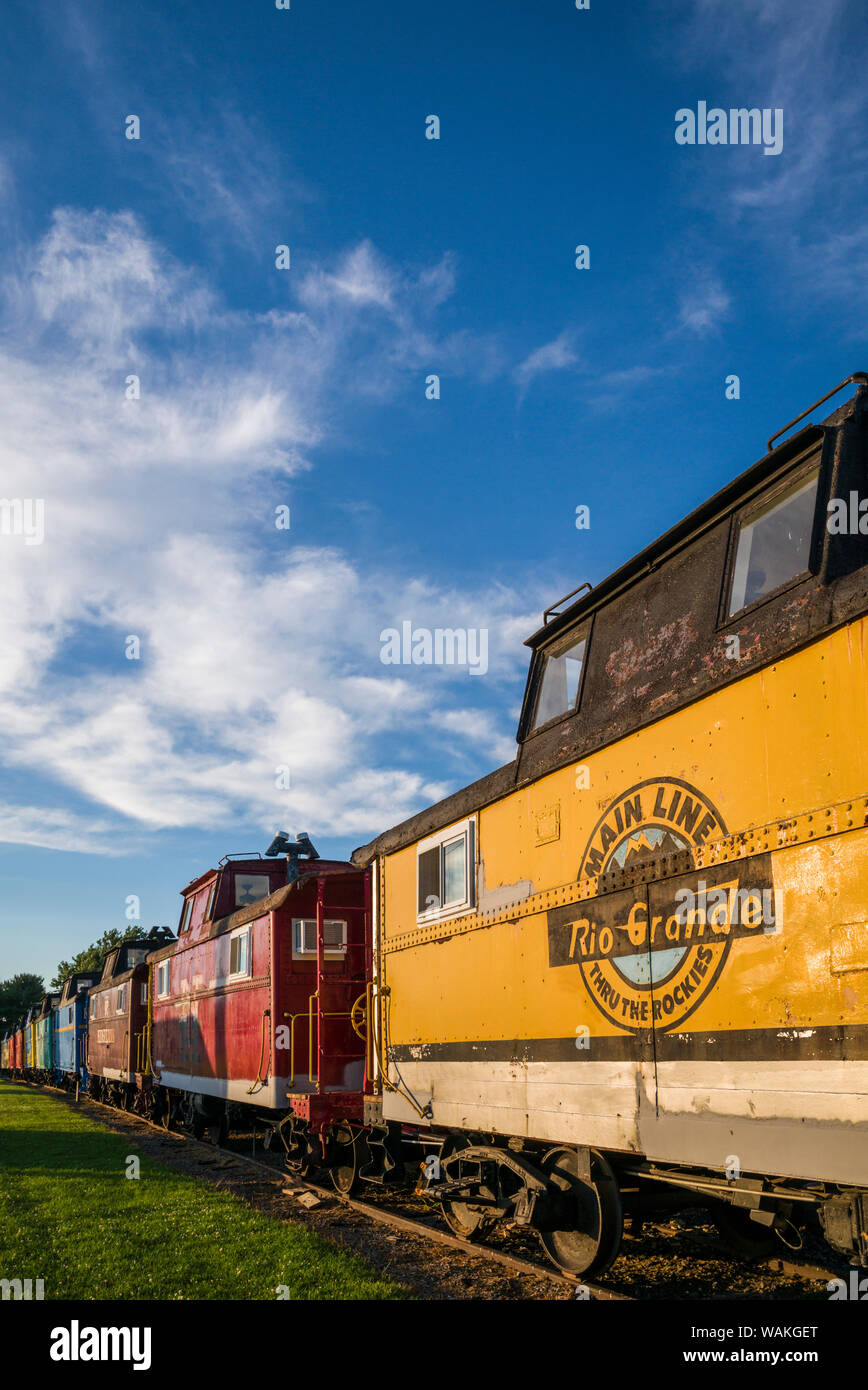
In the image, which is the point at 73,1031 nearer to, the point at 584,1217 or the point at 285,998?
the point at 285,998

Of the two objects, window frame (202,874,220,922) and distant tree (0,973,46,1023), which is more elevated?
window frame (202,874,220,922)

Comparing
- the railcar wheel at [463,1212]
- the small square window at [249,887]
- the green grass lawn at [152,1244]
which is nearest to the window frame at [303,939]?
the green grass lawn at [152,1244]

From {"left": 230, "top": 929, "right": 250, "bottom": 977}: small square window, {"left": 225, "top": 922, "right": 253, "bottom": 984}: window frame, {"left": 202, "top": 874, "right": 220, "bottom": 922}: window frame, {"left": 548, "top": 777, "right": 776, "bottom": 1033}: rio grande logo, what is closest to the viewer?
{"left": 548, "top": 777, "right": 776, "bottom": 1033}: rio grande logo

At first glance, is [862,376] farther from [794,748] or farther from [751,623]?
[794,748]

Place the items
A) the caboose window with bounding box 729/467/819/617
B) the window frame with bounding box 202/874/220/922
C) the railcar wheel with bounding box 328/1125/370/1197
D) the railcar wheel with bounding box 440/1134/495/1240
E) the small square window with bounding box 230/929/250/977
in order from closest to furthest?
the caboose window with bounding box 729/467/819/617 → the railcar wheel with bounding box 440/1134/495/1240 → the railcar wheel with bounding box 328/1125/370/1197 → the small square window with bounding box 230/929/250/977 → the window frame with bounding box 202/874/220/922

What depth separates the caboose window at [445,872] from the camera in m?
8.98

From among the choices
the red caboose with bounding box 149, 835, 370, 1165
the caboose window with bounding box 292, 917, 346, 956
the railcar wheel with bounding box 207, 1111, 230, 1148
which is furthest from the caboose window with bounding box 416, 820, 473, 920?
the railcar wheel with bounding box 207, 1111, 230, 1148

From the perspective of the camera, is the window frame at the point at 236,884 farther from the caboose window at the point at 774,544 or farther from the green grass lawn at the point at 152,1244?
the caboose window at the point at 774,544

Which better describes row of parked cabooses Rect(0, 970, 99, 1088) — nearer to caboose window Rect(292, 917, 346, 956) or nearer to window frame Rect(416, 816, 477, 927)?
caboose window Rect(292, 917, 346, 956)

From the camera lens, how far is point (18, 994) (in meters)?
116

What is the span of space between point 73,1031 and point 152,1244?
31.0m

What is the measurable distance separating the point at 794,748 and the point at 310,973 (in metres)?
10.1

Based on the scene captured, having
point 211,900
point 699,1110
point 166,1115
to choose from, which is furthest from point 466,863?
point 166,1115

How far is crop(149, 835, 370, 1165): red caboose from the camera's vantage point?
1272 cm
